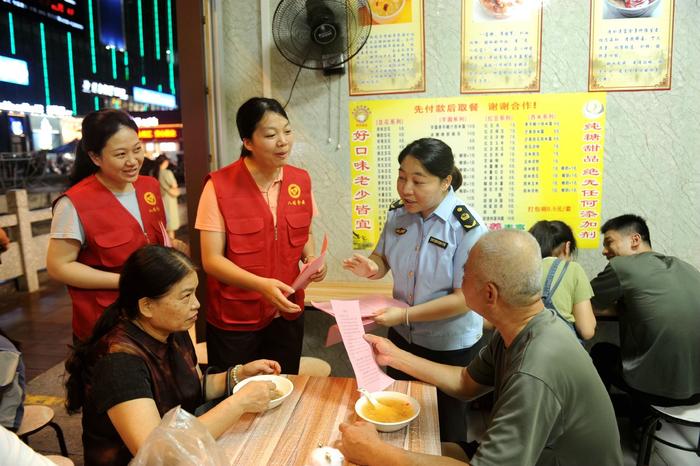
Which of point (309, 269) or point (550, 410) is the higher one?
point (309, 269)

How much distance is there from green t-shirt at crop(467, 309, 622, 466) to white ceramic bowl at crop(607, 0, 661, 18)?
2.42 metres

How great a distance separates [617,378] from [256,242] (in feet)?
6.82

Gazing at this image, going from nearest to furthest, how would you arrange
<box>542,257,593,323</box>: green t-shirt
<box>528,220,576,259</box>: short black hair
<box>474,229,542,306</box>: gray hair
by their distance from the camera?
1. <box>474,229,542,306</box>: gray hair
2. <box>542,257,593,323</box>: green t-shirt
3. <box>528,220,576,259</box>: short black hair

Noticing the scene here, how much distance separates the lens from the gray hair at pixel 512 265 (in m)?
1.24

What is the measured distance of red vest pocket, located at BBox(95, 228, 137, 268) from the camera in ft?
Answer: 6.73

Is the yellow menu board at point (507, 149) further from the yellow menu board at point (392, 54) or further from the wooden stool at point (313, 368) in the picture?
the wooden stool at point (313, 368)

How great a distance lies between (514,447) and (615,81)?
258 cm

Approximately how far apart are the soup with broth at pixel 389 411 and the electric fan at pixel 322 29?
2077mm

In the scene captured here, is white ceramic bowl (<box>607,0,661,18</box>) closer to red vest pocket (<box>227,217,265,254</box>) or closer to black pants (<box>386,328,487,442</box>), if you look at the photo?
black pants (<box>386,328,487,442</box>)

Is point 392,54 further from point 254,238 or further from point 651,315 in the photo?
point 651,315

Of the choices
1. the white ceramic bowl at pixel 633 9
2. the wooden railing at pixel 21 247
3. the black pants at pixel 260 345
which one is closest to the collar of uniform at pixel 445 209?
the black pants at pixel 260 345

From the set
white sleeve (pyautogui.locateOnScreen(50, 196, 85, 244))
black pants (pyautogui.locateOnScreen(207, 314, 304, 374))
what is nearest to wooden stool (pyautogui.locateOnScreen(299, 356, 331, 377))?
black pants (pyautogui.locateOnScreen(207, 314, 304, 374))

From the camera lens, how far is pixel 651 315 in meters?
2.41

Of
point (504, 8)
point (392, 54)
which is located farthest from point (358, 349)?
point (504, 8)
